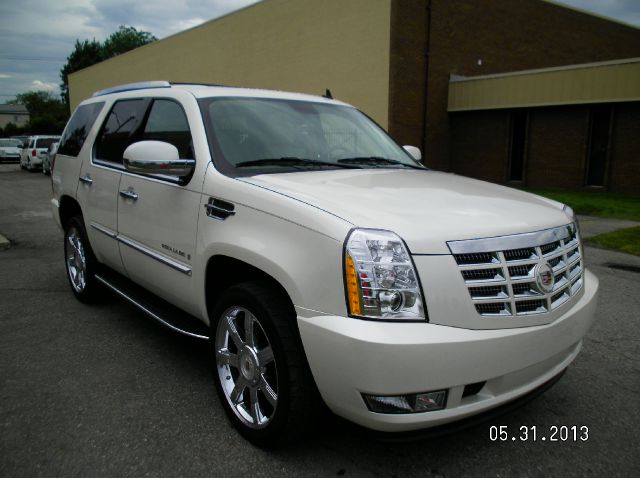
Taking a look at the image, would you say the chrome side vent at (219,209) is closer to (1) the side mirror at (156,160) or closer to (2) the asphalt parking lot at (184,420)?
(1) the side mirror at (156,160)

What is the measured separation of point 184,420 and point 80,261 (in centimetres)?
263

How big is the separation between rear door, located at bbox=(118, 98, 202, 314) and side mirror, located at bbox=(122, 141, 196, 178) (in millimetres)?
119

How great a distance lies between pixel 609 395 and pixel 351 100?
17.6 meters

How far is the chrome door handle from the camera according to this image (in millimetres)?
3816

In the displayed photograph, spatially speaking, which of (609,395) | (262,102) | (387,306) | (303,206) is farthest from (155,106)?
(609,395)

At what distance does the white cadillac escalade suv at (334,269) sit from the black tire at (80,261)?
101 cm

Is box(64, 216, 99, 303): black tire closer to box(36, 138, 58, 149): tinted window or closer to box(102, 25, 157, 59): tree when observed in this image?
box(36, 138, 58, 149): tinted window

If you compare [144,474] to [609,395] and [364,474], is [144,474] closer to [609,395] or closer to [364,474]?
[364,474]

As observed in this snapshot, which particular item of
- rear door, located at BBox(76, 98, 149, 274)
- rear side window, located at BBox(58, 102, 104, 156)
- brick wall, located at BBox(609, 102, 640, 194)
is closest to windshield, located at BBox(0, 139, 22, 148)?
brick wall, located at BBox(609, 102, 640, 194)

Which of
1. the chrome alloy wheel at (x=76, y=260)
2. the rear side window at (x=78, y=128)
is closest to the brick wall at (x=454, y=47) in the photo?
the rear side window at (x=78, y=128)

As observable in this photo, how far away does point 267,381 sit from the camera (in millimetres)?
2676

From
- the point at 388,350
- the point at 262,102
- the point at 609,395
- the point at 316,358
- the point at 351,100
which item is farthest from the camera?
the point at 351,100

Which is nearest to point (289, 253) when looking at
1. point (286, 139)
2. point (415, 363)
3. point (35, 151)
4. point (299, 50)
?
point (415, 363)
